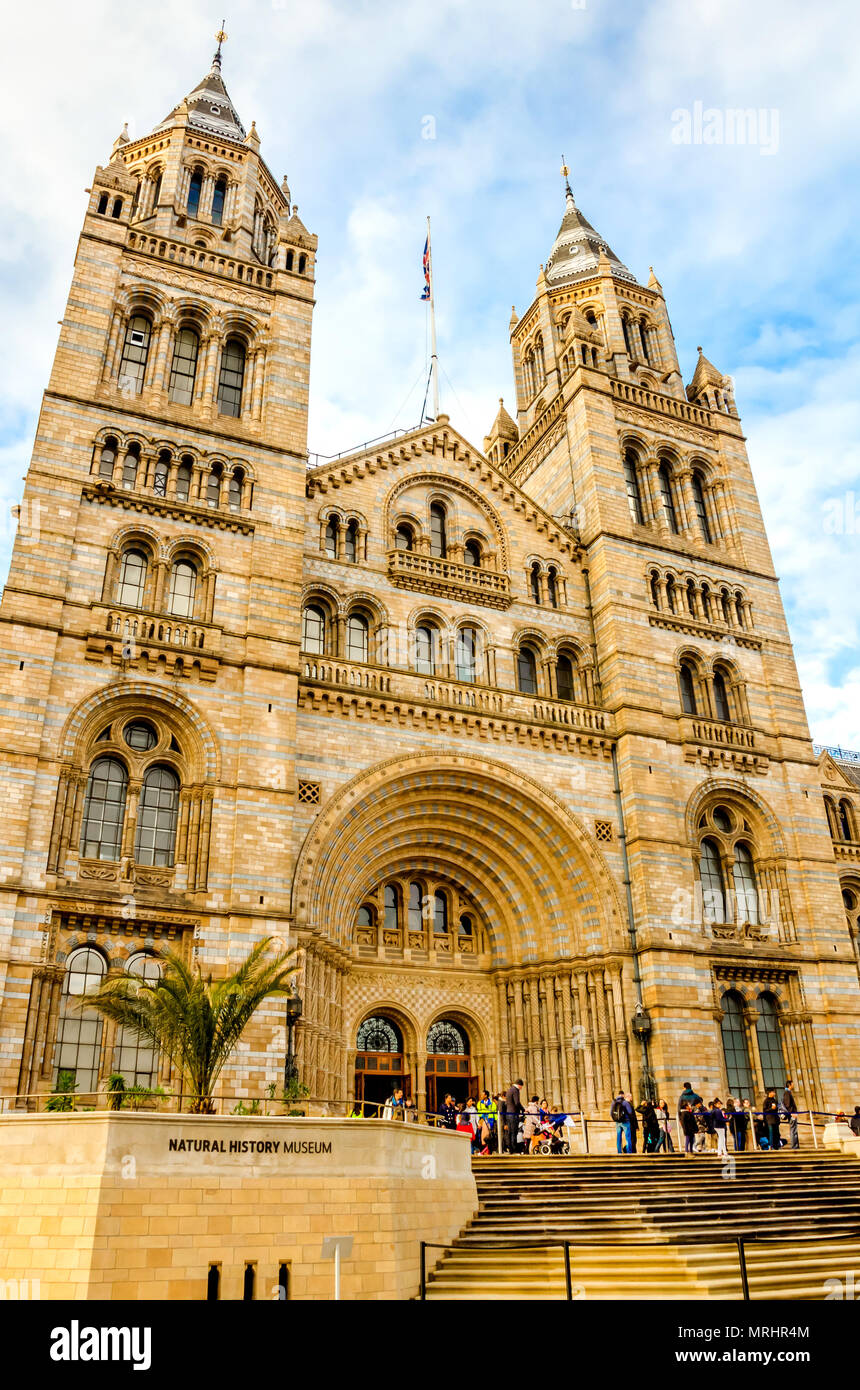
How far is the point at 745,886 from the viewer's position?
28.6 metres

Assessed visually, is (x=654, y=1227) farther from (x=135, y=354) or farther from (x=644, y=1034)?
(x=135, y=354)

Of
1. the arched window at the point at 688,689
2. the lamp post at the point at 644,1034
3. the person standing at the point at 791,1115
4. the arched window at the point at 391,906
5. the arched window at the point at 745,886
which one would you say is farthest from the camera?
the arched window at the point at 688,689

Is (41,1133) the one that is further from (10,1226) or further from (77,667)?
(77,667)

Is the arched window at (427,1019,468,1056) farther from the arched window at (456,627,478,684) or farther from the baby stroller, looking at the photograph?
the arched window at (456,627,478,684)

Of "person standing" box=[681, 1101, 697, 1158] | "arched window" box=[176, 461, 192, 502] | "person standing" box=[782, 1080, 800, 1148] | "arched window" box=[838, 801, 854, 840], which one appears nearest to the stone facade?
"arched window" box=[176, 461, 192, 502]

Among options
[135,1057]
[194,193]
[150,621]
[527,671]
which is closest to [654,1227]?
Answer: [135,1057]

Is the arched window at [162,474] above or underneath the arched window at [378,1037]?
above

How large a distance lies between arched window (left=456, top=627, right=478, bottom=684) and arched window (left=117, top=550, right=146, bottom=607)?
904 centimetres

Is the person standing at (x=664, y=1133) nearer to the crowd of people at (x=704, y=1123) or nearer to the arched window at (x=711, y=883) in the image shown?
the crowd of people at (x=704, y=1123)

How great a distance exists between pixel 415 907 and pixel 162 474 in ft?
43.8

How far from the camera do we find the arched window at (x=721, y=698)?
1224 inches

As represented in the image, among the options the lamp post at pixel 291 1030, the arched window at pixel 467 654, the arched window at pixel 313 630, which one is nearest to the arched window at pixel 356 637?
the arched window at pixel 313 630

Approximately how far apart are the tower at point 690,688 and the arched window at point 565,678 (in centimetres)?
89

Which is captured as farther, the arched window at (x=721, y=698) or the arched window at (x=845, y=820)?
the arched window at (x=845, y=820)
